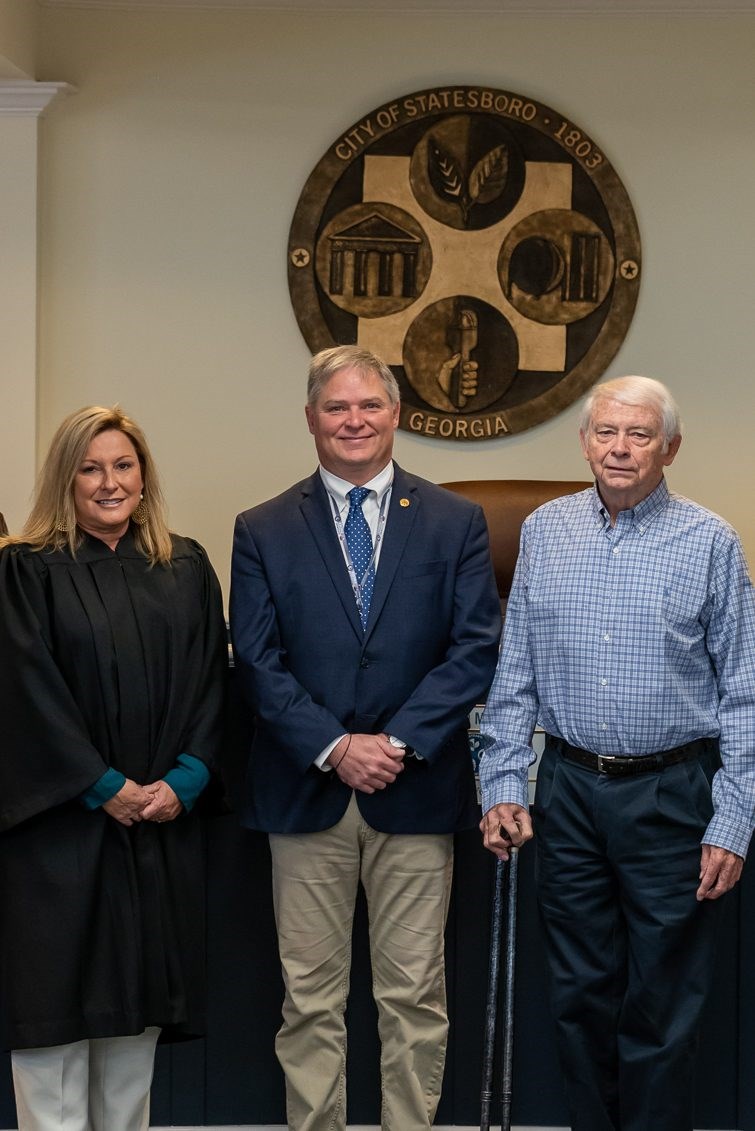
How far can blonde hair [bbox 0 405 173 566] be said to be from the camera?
91.7 inches

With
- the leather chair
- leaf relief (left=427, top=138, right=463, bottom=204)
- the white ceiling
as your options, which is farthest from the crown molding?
the leather chair

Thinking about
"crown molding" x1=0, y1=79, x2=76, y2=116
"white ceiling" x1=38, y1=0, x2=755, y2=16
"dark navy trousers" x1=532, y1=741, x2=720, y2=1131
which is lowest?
"dark navy trousers" x1=532, y1=741, x2=720, y2=1131

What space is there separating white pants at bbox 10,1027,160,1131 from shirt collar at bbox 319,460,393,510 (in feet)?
3.21

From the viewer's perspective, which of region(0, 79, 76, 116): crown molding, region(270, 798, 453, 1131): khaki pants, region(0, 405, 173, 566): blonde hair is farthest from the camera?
region(0, 79, 76, 116): crown molding

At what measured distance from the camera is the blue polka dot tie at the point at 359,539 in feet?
8.18

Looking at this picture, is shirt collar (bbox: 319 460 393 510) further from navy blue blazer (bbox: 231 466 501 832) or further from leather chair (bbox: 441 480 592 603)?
leather chair (bbox: 441 480 592 603)

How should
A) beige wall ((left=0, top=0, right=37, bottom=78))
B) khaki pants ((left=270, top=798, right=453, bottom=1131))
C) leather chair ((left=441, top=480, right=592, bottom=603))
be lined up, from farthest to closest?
1. beige wall ((left=0, top=0, right=37, bottom=78))
2. leather chair ((left=441, top=480, right=592, bottom=603))
3. khaki pants ((left=270, top=798, right=453, bottom=1131))

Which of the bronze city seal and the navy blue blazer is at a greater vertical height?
the bronze city seal

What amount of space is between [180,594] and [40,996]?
0.69 m

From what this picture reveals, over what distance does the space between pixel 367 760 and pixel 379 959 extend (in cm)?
39

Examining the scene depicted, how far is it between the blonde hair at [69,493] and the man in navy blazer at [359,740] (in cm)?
19

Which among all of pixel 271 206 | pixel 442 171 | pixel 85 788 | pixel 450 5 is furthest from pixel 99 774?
pixel 450 5

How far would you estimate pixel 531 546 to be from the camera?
238 centimetres

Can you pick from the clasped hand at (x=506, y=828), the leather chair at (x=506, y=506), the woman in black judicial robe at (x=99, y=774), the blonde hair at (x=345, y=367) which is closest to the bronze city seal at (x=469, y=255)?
the leather chair at (x=506, y=506)
